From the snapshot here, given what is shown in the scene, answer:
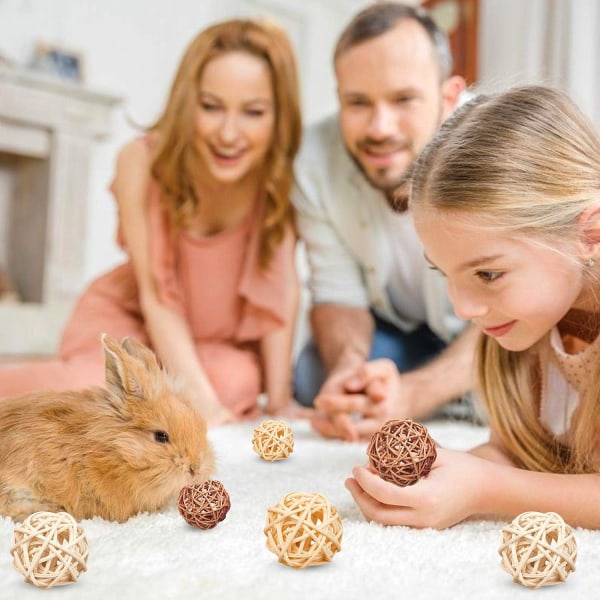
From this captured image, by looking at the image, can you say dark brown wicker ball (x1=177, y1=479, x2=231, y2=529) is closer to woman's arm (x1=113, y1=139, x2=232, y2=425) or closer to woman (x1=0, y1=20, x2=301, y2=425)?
woman (x1=0, y1=20, x2=301, y2=425)

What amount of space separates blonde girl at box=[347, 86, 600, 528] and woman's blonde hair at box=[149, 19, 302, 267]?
85 cm

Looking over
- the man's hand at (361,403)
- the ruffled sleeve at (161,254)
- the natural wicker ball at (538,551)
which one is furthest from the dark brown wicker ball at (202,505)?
the ruffled sleeve at (161,254)

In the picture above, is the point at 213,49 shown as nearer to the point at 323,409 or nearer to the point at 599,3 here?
the point at 323,409

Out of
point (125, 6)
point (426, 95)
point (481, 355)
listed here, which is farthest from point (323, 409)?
point (125, 6)

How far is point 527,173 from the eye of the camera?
818 millimetres

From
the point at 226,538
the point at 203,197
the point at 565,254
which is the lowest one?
the point at 226,538

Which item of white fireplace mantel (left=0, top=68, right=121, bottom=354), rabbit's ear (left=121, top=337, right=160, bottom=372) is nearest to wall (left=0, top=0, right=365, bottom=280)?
white fireplace mantel (left=0, top=68, right=121, bottom=354)

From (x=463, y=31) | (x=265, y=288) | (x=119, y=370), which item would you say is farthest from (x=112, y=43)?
(x=119, y=370)

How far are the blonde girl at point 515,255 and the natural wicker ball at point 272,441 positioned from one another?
0.32 metres

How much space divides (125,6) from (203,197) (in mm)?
2444

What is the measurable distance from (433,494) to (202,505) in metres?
0.24

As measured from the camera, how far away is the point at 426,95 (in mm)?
1586

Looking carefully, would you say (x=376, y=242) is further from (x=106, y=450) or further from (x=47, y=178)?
(x=47, y=178)

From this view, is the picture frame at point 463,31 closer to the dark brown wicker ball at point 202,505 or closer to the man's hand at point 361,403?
the man's hand at point 361,403
